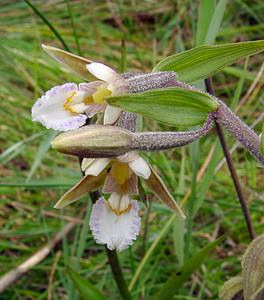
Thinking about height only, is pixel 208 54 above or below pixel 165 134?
above

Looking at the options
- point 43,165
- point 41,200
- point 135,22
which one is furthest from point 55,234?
point 135,22

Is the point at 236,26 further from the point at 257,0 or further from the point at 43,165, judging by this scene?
the point at 43,165

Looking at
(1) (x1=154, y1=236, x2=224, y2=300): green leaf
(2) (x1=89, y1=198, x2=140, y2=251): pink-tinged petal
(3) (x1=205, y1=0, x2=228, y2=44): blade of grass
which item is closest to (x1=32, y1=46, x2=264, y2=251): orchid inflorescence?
(2) (x1=89, y1=198, x2=140, y2=251): pink-tinged petal

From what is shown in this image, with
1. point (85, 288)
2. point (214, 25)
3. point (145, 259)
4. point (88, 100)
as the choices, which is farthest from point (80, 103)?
point (145, 259)

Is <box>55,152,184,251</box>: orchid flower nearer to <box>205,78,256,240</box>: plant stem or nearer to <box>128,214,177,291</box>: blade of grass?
<box>205,78,256,240</box>: plant stem

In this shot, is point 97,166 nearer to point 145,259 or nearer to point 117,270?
point 117,270
